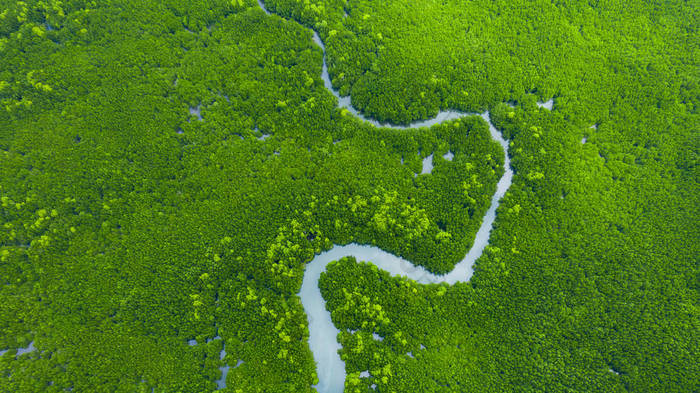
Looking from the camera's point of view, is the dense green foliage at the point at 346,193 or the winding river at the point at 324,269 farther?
the winding river at the point at 324,269

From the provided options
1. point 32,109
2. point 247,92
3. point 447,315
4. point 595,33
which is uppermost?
point 595,33

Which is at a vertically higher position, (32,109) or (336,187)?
(32,109)

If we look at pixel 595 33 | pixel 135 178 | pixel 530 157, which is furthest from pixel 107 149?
pixel 595 33

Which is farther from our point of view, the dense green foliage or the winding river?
the winding river

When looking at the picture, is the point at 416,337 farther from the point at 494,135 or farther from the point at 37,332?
the point at 37,332
